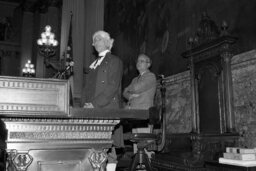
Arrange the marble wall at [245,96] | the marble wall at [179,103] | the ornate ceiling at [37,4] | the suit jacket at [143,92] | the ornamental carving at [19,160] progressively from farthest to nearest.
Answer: the ornate ceiling at [37,4], the marble wall at [179,103], the suit jacket at [143,92], the marble wall at [245,96], the ornamental carving at [19,160]

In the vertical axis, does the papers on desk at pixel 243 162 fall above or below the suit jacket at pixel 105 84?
below

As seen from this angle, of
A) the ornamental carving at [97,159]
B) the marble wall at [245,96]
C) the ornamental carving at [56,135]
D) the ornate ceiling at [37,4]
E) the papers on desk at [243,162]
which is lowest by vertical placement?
the papers on desk at [243,162]

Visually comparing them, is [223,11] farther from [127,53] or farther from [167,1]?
[127,53]

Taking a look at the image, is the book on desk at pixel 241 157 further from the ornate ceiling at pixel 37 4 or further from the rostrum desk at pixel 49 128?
the ornate ceiling at pixel 37 4

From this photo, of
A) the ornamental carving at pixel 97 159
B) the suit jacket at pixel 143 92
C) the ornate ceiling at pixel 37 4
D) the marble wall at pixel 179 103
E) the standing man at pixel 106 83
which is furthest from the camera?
the ornate ceiling at pixel 37 4

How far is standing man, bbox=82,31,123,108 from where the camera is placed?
315 centimetres

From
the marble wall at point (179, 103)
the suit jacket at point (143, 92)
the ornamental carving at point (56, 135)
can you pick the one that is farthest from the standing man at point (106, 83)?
the marble wall at point (179, 103)

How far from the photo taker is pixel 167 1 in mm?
8023

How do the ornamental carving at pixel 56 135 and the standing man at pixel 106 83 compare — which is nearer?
the ornamental carving at pixel 56 135

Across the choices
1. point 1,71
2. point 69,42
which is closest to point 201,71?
point 69,42

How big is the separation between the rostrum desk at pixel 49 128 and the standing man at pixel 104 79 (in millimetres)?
980

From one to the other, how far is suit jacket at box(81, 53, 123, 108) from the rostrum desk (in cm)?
98

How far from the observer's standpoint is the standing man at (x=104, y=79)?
3154 mm

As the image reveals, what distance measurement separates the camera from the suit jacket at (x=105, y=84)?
3.14 meters
